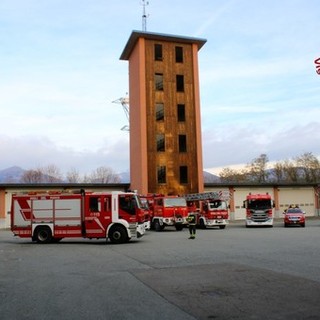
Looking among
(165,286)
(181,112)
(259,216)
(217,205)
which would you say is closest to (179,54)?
(181,112)

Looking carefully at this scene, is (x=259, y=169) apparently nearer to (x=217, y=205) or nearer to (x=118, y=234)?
(x=217, y=205)

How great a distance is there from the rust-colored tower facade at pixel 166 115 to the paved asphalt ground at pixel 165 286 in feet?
113

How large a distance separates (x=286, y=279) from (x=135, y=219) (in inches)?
571

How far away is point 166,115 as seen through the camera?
173 ft

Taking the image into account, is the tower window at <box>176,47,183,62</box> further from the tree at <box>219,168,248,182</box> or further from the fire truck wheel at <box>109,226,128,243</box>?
the tree at <box>219,168,248,182</box>

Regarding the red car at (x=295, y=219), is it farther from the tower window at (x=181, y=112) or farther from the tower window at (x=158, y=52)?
the tower window at (x=158, y=52)

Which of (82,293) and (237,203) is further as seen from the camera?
(237,203)

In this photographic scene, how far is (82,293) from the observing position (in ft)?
32.2

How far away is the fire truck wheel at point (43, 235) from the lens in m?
25.9

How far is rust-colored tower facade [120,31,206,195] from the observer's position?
51.5m

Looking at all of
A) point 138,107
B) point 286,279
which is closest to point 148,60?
point 138,107

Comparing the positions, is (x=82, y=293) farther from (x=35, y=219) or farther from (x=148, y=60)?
(x=148, y=60)

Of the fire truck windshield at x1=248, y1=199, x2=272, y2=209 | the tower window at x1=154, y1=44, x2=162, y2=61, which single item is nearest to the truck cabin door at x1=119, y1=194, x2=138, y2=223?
the fire truck windshield at x1=248, y1=199, x2=272, y2=209

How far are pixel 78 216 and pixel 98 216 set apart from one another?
128cm
